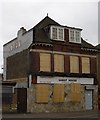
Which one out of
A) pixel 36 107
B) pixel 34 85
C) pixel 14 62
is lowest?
pixel 36 107

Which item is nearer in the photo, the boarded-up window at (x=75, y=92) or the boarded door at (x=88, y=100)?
the boarded-up window at (x=75, y=92)

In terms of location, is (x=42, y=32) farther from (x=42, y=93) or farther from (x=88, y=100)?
(x=88, y=100)

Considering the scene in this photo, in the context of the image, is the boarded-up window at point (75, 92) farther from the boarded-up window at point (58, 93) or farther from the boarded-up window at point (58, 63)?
the boarded-up window at point (58, 63)

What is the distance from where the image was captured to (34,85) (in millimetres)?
34188

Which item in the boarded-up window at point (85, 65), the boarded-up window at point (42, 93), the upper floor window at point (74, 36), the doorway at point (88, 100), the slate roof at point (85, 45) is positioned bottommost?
the doorway at point (88, 100)

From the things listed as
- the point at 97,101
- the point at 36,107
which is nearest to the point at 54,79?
the point at 36,107

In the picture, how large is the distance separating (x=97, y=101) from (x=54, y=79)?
693 centimetres

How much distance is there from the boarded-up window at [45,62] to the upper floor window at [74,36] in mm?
4299

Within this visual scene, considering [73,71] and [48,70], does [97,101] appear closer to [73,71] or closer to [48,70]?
[73,71]

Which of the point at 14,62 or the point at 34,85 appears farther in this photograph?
the point at 14,62

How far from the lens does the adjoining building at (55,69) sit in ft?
113

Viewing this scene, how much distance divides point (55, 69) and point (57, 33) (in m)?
4.50

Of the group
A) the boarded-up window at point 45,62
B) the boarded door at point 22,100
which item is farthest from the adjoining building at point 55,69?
the boarded door at point 22,100

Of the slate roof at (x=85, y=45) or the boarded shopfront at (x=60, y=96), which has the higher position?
the slate roof at (x=85, y=45)
